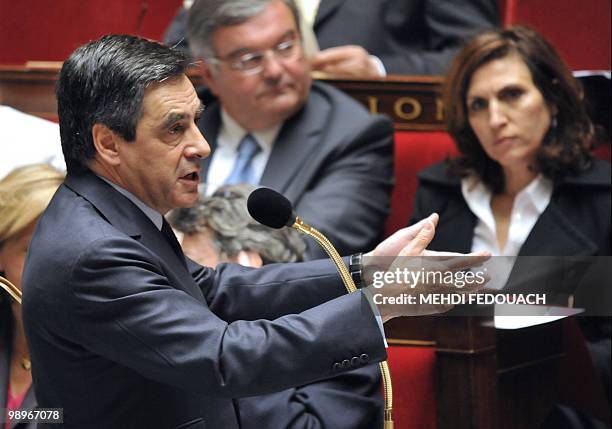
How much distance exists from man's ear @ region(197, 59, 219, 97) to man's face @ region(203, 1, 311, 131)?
0.04m

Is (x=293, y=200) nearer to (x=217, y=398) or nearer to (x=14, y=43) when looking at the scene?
(x=14, y=43)

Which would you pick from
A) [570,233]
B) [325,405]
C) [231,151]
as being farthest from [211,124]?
[325,405]

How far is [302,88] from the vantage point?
6.69 feet

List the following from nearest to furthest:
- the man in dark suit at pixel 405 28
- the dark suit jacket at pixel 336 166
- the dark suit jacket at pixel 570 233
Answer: the dark suit jacket at pixel 570 233
the dark suit jacket at pixel 336 166
the man in dark suit at pixel 405 28

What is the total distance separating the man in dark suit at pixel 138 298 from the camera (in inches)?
42.6

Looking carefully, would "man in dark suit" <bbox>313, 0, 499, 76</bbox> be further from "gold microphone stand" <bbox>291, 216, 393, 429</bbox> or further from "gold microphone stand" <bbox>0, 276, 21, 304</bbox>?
"gold microphone stand" <bbox>291, 216, 393, 429</bbox>

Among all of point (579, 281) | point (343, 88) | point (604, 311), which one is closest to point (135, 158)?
point (579, 281)

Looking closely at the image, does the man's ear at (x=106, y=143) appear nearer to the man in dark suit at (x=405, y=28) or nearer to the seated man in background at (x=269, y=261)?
the seated man in background at (x=269, y=261)

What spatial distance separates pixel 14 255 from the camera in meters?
1.51

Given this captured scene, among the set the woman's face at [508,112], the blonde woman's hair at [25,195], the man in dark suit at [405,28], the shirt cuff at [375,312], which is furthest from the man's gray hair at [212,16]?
the shirt cuff at [375,312]

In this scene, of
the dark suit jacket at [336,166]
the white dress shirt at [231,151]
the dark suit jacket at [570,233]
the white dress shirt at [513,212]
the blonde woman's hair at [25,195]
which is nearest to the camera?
the dark suit jacket at [570,233]

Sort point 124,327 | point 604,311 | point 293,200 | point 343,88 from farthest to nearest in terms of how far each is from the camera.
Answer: point 343,88 < point 293,200 < point 604,311 < point 124,327

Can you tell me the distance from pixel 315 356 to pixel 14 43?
1.33 meters

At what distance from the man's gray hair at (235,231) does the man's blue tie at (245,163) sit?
27 cm
